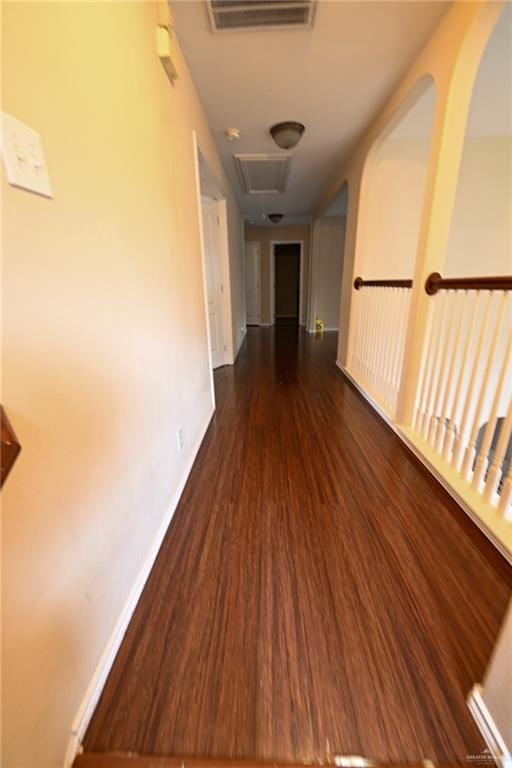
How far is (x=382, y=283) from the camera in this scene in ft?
8.41

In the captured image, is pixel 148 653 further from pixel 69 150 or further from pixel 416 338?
pixel 416 338

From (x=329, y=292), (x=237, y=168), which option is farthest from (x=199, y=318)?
(x=329, y=292)

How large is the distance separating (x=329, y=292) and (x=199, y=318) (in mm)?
5023

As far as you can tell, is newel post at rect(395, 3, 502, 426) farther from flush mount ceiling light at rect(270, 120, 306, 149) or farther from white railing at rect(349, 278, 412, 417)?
flush mount ceiling light at rect(270, 120, 306, 149)

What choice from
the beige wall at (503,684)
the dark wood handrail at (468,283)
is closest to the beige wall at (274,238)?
the dark wood handrail at (468,283)

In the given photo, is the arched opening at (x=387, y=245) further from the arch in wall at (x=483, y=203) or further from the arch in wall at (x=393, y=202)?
the arch in wall at (x=483, y=203)

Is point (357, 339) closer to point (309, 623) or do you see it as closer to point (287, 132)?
point (287, 132)

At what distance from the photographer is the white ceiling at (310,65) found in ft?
5.11

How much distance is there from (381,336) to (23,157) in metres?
2.62

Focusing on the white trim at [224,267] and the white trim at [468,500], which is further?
the white trim at [224,267]

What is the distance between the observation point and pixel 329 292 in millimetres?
6496

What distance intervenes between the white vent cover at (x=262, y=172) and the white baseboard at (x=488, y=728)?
13.5 ft

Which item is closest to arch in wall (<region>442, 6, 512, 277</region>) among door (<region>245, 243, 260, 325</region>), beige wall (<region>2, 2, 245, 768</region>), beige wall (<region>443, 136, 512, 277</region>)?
beige wall (<region>443, 136, 512, 277</region>)

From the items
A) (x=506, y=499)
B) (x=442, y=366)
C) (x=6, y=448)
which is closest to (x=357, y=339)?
(x=442, y=366)
